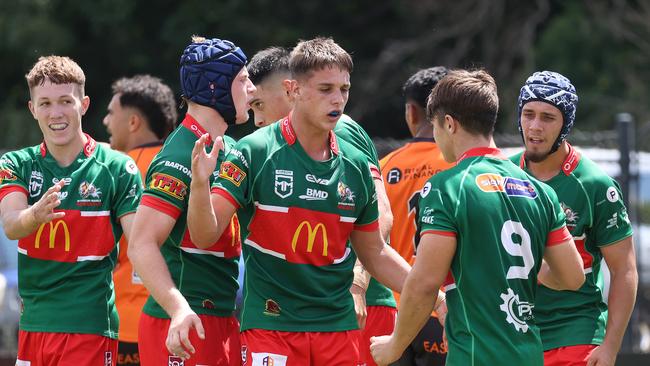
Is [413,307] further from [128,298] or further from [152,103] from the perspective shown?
[152,103]

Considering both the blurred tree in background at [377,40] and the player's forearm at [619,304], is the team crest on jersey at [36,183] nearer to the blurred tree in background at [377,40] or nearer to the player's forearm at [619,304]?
the player's forearm at [619,304]

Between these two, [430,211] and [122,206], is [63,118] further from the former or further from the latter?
[430,211]

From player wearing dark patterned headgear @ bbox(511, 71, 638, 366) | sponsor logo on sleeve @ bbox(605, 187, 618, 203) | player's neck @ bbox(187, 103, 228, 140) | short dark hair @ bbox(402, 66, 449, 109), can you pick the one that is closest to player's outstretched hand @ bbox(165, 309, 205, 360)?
player's neck @ bbox(187, 103, 228, 140)

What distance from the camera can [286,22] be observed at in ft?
70.1

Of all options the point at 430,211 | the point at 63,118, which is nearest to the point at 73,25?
the point at 63,118

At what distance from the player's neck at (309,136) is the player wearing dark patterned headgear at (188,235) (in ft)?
1.13

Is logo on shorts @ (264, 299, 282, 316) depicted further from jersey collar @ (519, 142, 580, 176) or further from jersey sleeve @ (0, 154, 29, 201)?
jersey collar @ (519, 142, 580, 176)

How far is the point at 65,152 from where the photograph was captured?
5.91 m

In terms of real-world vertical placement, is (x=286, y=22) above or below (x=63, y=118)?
above

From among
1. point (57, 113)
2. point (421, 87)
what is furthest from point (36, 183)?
point (421, 87)

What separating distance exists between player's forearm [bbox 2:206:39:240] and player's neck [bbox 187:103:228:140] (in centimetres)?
93

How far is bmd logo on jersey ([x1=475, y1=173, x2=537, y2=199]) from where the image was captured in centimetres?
473

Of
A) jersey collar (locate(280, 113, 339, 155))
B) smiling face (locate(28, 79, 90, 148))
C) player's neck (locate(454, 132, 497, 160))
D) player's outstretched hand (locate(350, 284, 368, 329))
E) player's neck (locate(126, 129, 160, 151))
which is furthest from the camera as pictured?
player's neck (locate(126, 129, 160, 151))

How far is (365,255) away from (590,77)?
51.5 ft
